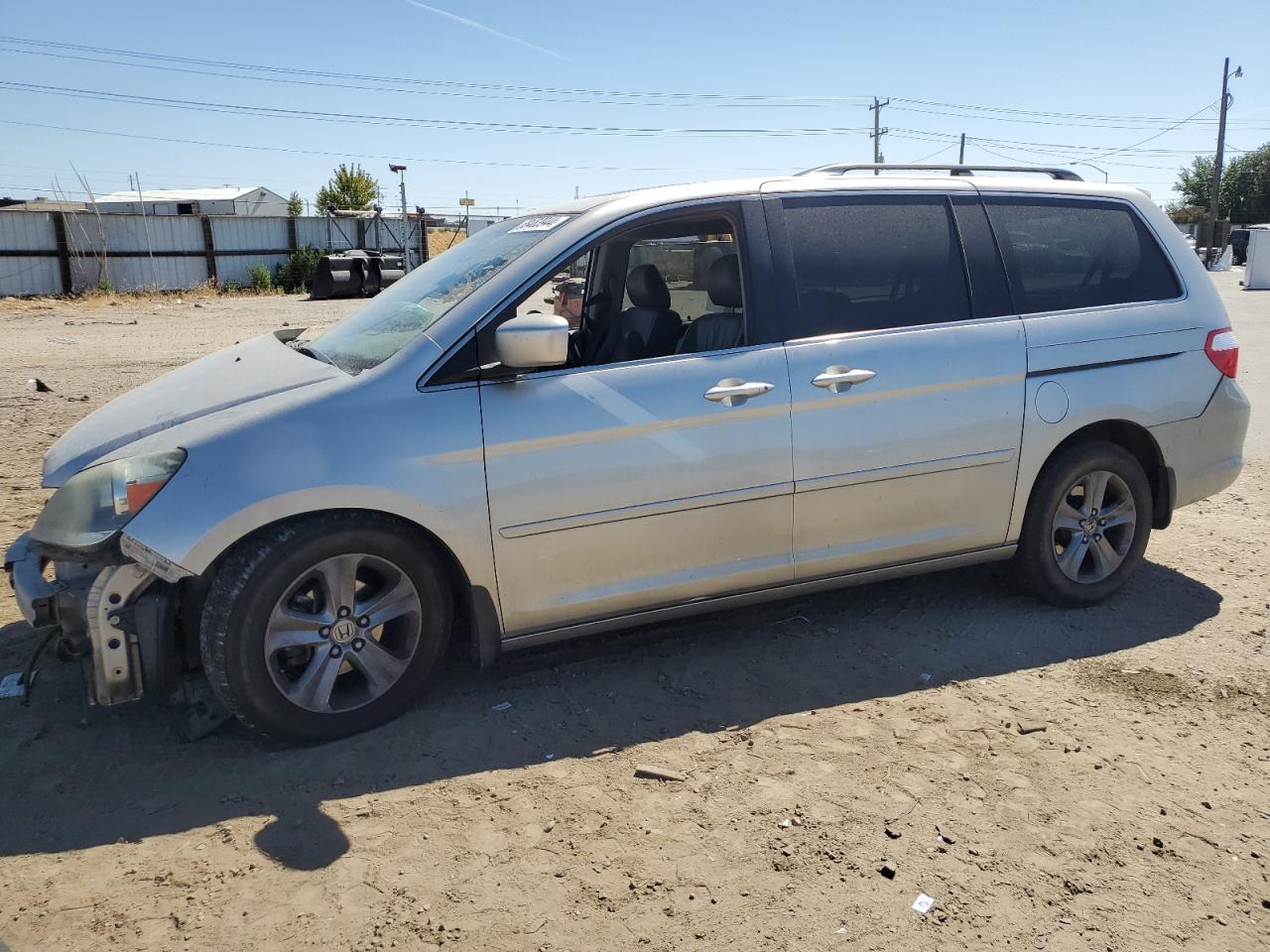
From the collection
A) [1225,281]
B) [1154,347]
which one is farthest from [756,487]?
[1225,281]

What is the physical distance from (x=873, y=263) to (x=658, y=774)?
91.0 inches

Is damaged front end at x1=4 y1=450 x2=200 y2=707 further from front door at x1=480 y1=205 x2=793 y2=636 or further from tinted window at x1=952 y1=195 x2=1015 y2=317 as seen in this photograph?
tinted window at x1=952 y1=195 x2=1015 y2=317

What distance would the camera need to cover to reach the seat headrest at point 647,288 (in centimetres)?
455

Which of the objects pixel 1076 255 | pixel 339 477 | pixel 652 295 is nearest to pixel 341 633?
pixel 339 477

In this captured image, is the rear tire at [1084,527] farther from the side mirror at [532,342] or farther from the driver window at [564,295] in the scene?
the side mirror at [532,342]

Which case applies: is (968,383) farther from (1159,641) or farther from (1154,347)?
(1159,641)

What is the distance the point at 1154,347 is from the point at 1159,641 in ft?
4.44

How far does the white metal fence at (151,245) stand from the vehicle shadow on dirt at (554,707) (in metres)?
28.5

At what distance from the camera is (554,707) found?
12.9ft

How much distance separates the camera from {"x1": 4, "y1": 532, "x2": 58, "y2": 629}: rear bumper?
11.8ft

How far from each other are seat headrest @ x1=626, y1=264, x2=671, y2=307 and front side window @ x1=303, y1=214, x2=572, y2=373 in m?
0.55

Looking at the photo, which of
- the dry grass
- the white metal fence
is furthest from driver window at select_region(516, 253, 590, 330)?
the dry grass

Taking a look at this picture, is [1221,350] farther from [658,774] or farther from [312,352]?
[312,352]

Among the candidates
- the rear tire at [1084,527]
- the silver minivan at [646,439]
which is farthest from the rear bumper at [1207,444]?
the rear tire at [1084,527]
